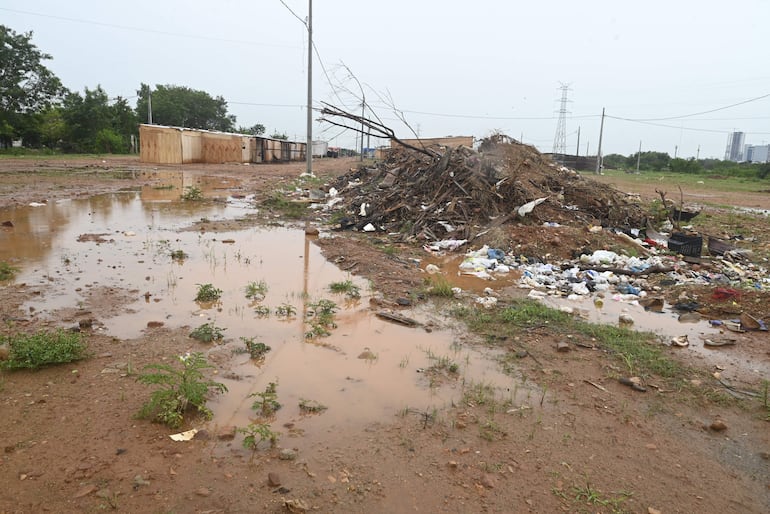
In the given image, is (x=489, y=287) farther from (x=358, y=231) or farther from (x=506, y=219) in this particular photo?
(x=358, y=231)

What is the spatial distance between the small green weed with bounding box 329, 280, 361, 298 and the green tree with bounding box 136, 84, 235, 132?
148 ft

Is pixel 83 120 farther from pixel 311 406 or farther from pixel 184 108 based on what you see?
pixel 311 406

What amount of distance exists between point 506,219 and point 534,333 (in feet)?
15.7

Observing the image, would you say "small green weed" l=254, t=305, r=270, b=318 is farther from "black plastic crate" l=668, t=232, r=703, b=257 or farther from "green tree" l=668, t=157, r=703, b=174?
"green tree" l=668, t=157, r=703, b=174

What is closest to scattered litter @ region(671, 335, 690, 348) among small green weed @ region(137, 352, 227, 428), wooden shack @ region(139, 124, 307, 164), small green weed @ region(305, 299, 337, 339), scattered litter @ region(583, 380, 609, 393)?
scattered litter @ region(583, 380, 609, 393)

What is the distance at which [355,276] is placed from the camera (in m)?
6.21

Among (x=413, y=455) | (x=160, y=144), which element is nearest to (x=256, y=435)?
(x=413, y=455)

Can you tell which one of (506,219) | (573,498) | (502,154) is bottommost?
(573,498)

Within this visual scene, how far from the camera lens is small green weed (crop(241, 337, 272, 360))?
12.2ft

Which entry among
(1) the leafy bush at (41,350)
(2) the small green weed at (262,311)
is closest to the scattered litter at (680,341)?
(2) the small green weed at (262,311)

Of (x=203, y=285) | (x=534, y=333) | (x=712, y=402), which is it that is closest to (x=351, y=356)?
(x=534, y=333)

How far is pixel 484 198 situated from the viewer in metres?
9.48

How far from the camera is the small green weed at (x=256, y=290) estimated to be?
5090mm

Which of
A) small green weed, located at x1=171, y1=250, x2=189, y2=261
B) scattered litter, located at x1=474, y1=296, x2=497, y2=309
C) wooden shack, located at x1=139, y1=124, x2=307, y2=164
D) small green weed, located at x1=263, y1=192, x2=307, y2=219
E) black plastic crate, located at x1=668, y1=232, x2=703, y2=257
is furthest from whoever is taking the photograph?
wooden shack, located at x1=139, y1=124, x2=307, y2=164
